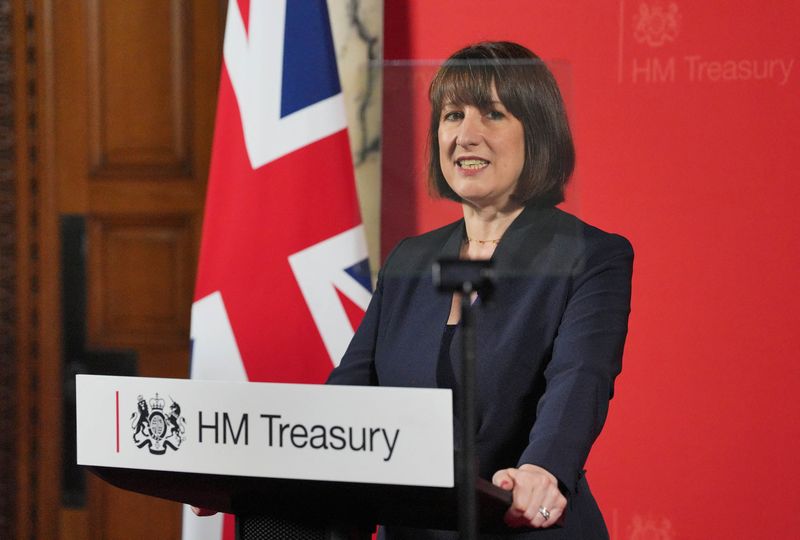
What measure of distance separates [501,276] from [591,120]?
1.11m

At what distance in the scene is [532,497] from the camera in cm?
107

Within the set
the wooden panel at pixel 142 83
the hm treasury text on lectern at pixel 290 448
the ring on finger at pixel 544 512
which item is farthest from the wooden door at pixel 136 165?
the ring on finger at pixel 544 512

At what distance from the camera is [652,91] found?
2262 millimetres

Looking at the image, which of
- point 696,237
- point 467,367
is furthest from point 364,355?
point 696,237

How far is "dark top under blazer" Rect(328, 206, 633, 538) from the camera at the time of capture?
124 centimetres

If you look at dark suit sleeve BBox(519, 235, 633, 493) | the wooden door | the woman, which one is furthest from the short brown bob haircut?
the wooden door

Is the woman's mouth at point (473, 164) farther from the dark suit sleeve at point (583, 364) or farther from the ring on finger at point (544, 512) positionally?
the ring on finger at point (544, 512)

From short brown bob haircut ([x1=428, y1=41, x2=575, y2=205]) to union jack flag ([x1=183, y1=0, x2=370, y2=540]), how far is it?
91 cm

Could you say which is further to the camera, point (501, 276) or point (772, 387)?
point (772, 387)

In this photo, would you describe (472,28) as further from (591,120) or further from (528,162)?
(528,162)

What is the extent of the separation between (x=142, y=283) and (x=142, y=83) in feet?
1.95

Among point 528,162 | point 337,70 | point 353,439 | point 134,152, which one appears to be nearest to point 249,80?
point 337,70

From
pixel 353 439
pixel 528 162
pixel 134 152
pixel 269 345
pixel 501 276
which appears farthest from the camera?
pixel 134 152

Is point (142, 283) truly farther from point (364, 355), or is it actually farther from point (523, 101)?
point (523, 101)
